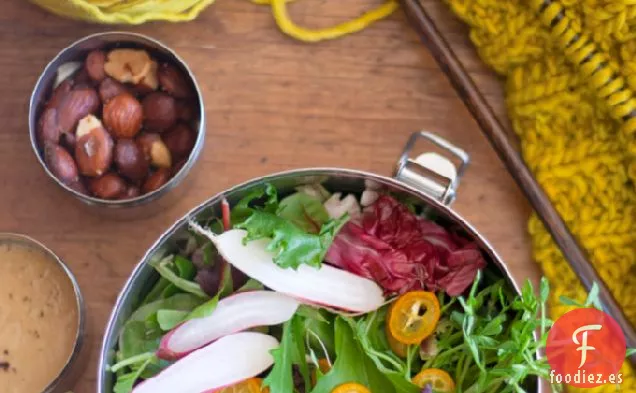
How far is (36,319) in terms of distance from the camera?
2.28 feet

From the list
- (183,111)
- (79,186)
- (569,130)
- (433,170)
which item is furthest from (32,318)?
(569,130)

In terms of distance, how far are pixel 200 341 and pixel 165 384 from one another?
4 cm

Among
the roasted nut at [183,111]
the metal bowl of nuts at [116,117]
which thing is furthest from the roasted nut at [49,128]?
the roasted nut at [183,111]

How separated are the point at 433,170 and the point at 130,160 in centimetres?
27

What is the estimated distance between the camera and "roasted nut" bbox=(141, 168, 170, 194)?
2.38 ft

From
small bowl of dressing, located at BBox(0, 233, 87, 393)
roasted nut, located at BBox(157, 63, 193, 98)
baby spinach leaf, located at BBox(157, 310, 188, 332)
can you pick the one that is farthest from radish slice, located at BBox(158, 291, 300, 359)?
roasted nut, located at BBox(157, 63, 193, 98)

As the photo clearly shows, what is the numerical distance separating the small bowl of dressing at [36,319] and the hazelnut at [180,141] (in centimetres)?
14

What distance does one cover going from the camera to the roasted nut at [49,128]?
724 millimetres

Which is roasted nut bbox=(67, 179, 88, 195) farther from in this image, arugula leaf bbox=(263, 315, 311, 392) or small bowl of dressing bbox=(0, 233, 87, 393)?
arugula leaf bbox=(263, 315, 311, 392)

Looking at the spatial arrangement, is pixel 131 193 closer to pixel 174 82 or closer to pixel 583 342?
pixel 174 82

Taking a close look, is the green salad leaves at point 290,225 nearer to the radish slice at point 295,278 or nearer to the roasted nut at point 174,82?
the radish slice at point 295,278

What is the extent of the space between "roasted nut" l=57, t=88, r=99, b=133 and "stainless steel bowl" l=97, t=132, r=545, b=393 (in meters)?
0.17

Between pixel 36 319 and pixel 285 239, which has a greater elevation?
pixel 285 239

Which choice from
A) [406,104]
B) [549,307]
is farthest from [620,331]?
[406,104]
